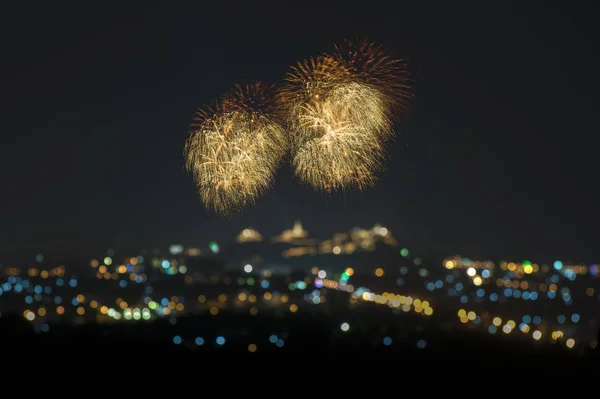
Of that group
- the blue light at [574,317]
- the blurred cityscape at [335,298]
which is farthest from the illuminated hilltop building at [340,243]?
the blue light at [574,317]

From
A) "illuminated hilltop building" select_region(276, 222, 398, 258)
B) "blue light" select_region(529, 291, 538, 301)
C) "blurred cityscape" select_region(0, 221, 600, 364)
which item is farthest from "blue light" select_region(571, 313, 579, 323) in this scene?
"illuminated hilltop building" select_region(276, 222, 398, 258)

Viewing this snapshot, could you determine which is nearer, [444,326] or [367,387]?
[367,387]

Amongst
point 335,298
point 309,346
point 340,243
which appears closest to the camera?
point 309,346

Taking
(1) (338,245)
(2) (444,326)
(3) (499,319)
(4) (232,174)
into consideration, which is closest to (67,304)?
(2) (444,326)

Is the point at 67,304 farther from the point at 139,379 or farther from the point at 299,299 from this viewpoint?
the point at 139,379

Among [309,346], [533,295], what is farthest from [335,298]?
[309,346]

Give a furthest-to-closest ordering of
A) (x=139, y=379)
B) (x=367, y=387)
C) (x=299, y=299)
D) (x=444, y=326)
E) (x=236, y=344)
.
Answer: (x=299, y=299) → (x=444, y=326) → (x=236, y=344) → (x=367, y=387) → (x=139, y=379)

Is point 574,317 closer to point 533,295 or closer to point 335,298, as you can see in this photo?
point 533,295

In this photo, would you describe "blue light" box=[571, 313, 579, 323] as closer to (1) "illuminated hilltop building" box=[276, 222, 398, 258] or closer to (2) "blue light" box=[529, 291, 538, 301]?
(2) "blue light" box=[529, 291, 538, 301]

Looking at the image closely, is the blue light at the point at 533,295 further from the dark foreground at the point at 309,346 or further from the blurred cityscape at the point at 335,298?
the dark foreground at the point at 309,346
